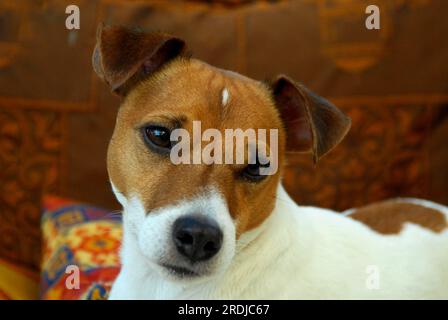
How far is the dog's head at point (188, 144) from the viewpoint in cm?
116

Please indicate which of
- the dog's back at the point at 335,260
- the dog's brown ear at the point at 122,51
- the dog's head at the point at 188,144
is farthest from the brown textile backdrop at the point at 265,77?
the dog's brown ear at the point at 122,51

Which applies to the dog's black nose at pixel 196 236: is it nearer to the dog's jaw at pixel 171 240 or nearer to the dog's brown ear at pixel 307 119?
the dog's jaw at pixel 171 240

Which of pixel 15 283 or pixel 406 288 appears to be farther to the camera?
pixel 15 283

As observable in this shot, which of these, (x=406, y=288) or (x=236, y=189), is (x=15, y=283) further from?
(x=406, y=288)

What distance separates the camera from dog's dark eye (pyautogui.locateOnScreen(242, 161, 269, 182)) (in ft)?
4.31

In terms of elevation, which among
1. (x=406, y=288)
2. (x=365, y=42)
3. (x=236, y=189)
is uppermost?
(x=365, y=42)

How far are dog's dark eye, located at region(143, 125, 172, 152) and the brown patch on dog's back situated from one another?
70 cm

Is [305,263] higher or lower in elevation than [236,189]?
lower

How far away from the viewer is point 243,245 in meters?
1.36

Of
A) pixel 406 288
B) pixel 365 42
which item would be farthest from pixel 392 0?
pixel 406 288

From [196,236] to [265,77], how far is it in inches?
55.7

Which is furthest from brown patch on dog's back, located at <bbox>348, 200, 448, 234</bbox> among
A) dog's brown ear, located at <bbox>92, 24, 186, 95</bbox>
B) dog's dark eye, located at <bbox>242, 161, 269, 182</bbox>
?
dog's brown ear, located at <bbox>92, 24, 186, 95</bbox>

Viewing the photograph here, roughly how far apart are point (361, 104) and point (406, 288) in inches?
43.9
